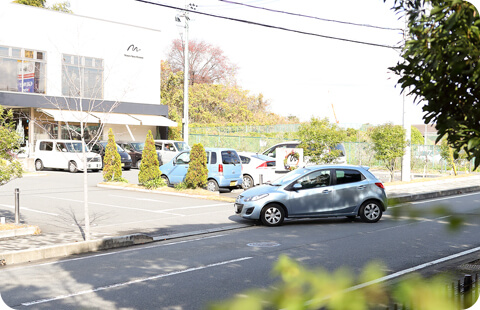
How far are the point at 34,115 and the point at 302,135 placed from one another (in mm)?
21884

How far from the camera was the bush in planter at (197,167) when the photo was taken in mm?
19766

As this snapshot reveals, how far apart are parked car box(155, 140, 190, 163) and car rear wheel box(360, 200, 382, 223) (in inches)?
837

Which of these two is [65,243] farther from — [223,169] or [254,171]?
[254,171]

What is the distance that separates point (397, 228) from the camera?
515 inches

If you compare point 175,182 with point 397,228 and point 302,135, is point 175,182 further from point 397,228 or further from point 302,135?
point 397,228

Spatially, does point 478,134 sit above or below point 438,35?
below

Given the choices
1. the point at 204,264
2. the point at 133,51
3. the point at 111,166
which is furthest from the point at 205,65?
the point at 204,264

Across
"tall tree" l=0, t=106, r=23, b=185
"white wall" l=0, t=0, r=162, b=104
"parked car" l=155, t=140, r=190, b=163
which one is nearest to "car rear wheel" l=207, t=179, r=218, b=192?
"tall tree" l=0, t=106, r=23, b=185

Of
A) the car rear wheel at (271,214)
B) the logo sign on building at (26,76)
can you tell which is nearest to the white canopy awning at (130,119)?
the logo sign on building at (26,76)

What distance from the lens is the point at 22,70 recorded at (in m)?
35.1

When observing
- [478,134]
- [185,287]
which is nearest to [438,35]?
[478,134]

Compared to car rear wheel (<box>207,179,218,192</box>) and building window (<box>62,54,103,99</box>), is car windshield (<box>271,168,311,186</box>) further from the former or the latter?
building window (<box>62,54,103,99</box>)

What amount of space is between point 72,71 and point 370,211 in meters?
29.0

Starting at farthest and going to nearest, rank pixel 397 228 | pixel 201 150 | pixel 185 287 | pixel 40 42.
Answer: pixel 40 42 → pixel 201 150 → pixel 397 228 → pixel 185 287
